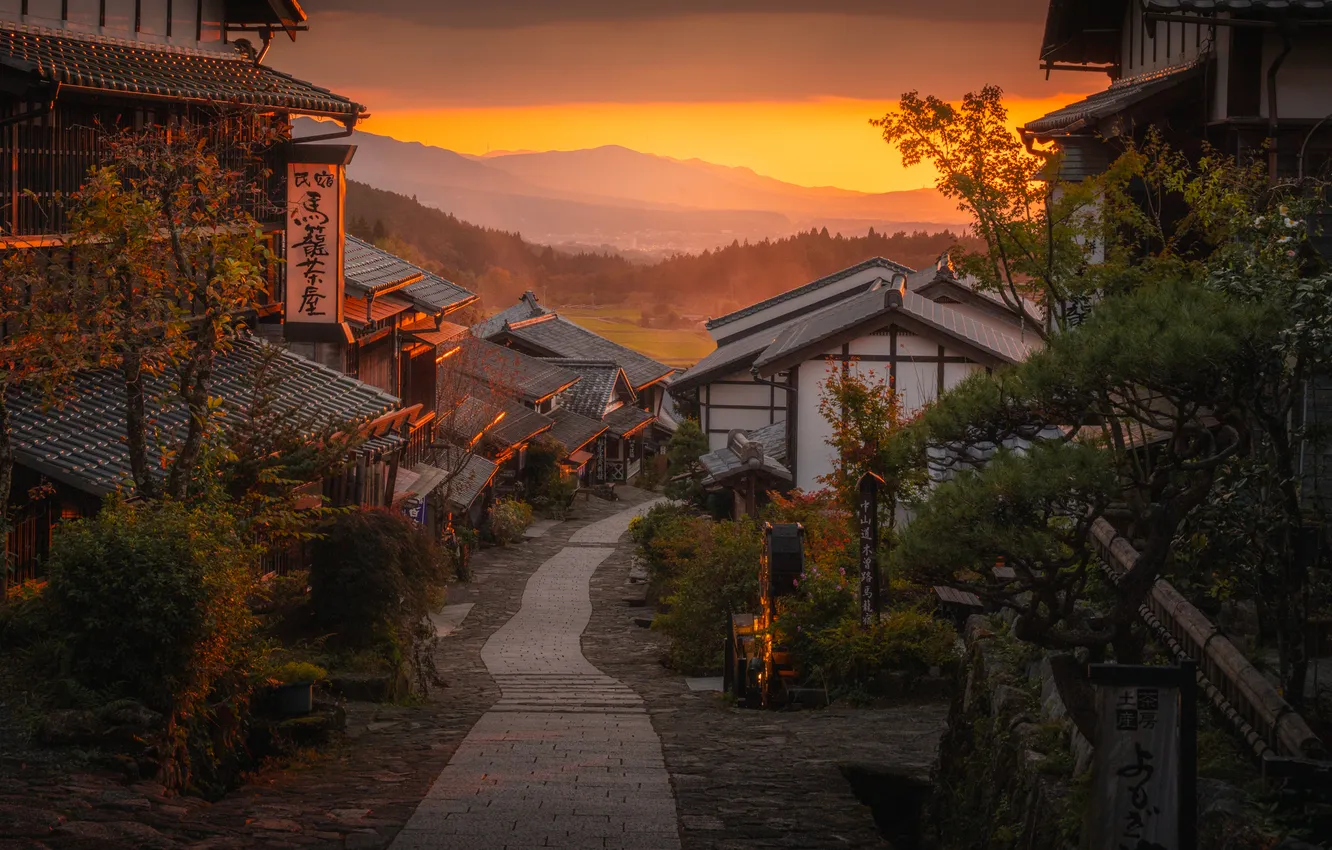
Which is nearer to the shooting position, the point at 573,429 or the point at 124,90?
the point at 124,90

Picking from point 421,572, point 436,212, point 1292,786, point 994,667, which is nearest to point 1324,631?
point 994,667

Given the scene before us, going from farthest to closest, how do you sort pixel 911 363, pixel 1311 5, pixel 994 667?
pixel 911 363 < pixel 1311 5 < pixel 994 667

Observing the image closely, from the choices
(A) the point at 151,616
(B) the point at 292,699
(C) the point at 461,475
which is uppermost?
(C) the point at 461,475

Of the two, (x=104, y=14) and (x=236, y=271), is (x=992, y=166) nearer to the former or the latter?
(x=236, y=271)

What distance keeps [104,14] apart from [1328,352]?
2038cm

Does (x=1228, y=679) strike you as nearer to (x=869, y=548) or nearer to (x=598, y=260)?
(x=869, y=548)

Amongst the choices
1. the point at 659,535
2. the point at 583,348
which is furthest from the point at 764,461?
the point at 583,348

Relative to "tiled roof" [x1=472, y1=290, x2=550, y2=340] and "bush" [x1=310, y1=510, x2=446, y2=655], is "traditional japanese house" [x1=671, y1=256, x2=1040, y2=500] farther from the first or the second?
"tiled roof" [x1=472, y1=290, x2=550, y2=340]

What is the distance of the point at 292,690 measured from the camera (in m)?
13.2

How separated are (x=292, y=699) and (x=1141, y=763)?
29.5ft

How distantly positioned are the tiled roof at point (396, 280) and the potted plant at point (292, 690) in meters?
15.7

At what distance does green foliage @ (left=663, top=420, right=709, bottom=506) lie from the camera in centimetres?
4431

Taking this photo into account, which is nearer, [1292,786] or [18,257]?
[1292,786]

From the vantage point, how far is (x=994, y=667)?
12.2 metres
